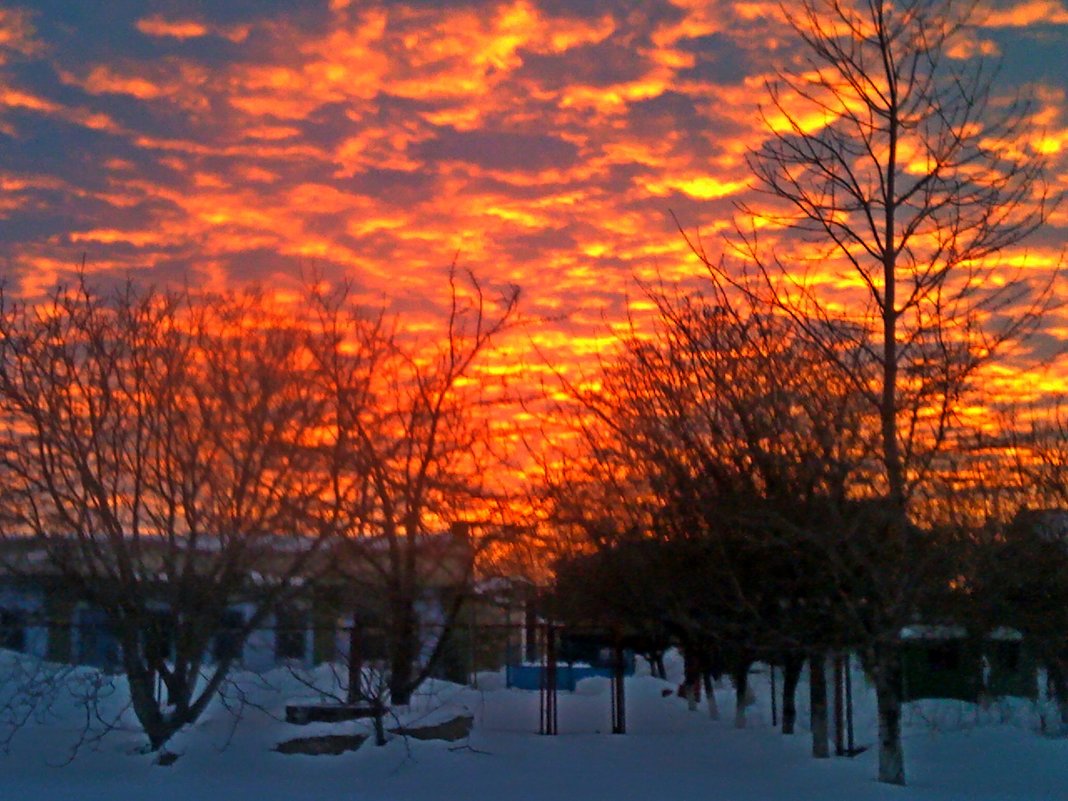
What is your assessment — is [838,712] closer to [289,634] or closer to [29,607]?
[289,634]

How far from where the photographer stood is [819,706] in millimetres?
17078

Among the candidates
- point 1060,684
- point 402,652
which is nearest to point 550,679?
point 402,652

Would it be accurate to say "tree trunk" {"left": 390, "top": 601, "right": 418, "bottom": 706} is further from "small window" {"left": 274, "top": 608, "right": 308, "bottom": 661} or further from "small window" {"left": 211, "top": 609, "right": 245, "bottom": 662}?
"small window" {"left": 211, "top": 609, "right": 245, "bottom": 662}

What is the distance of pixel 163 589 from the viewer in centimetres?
1609

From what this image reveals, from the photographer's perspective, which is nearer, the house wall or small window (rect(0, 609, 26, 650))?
the house wall

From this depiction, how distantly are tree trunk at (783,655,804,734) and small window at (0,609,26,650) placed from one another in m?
10.8

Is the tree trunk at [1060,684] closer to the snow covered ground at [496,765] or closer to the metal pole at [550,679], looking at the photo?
the snow covered ground at [496,765]

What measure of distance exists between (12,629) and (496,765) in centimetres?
742

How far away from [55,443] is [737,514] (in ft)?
27.6

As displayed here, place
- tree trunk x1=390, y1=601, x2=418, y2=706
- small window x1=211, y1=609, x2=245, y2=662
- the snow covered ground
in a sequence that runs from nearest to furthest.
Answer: the snow covered ground < small window x1=211, y1=609, x2=245, y2=662 < tree trunk x1=390, y1=601, x2=418, y2=706

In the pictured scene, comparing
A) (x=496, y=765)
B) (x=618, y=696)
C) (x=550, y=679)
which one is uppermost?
(x=550, y=679)

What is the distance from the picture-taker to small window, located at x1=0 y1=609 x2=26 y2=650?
58.4ft

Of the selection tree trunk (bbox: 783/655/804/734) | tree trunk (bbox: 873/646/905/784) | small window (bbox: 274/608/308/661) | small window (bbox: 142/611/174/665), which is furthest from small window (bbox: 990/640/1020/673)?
small window (bbox: 142/611/174/665)

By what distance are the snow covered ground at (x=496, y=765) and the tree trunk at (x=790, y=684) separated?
0.31 m
